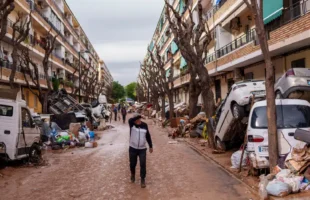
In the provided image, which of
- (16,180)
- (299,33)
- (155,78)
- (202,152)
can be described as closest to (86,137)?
(202,152)

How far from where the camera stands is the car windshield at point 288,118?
8.91 metres

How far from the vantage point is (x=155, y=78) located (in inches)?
2039

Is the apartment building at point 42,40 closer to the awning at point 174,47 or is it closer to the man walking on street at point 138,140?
the awning at point 174,47

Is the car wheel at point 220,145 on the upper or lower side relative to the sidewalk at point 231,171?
upper

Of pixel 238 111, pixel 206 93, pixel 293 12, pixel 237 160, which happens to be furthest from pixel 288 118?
pixel 293 12

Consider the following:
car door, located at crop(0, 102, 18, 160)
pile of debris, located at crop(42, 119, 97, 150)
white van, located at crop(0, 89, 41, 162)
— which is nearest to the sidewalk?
pile of debris, located at crop(42, 119, 97, 150)

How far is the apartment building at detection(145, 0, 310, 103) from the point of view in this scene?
15.8 metres

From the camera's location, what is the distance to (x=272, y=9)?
1822 cm

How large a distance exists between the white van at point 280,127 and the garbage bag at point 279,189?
5.65 feet

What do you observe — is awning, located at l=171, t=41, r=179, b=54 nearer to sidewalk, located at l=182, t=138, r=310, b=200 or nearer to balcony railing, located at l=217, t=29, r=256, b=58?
balcony railing, located at l=217, t=29, r=256, b=58

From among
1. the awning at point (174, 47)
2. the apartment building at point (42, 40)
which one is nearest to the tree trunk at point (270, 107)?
the apartment building at point (42, 40)

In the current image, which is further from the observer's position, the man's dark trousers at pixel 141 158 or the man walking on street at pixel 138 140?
the man walking on street at pixel 138 140

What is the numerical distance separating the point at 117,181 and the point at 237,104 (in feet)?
16.8

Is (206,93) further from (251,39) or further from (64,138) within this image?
(64,138)
